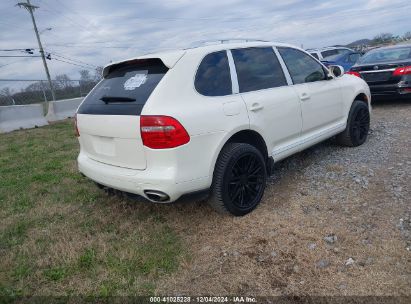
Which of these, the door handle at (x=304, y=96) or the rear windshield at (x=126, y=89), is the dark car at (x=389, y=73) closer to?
the door handle at (x=304, y=96)

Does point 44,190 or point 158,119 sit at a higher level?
point 158,119

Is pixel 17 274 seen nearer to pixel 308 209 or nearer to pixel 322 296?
pixel 322 296

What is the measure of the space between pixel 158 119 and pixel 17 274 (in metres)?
1.83

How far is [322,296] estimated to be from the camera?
2555 mm

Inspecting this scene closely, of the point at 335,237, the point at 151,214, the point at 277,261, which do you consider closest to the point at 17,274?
the point at 151,214

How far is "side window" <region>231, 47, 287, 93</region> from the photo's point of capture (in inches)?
148

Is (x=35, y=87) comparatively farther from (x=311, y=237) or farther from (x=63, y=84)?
(x=311, y=237)

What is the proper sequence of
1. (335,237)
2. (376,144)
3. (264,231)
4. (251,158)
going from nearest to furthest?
(335,237)
(264,231)
(251,158)
(376,144)

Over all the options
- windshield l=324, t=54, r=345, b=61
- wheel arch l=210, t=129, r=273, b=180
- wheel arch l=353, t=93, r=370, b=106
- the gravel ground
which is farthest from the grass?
windshield l=324, t=54, r=345, b=61

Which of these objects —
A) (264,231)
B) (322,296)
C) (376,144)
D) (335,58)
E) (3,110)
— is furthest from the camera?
(335,58)

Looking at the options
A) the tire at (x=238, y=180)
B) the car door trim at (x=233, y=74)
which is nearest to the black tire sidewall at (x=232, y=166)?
the tire at (x=238, y=180)

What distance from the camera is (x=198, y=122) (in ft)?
10.3

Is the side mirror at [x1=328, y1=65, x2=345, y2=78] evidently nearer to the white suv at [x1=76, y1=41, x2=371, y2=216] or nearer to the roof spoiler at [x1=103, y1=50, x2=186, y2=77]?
the white suv at [x1=76, y1=41, x2=371, y2=216]

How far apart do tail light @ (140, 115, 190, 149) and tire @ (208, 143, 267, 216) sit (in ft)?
1.89
